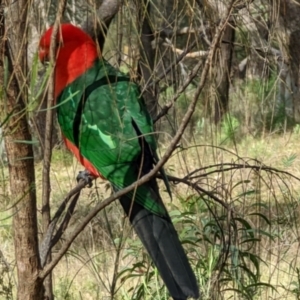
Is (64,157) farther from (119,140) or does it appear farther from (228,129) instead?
(228,129)

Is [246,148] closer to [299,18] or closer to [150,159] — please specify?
[299,18]

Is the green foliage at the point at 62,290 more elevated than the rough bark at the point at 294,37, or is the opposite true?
the rough bark at the point at 294,37

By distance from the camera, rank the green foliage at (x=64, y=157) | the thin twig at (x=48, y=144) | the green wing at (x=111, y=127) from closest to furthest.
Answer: the thin twig at (x=48, y=144) → the green wing at (x=111, y=127) → the green foliage at (x=64, y=157)

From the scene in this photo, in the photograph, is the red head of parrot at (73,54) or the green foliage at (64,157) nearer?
the red head of parrot at (73,54)

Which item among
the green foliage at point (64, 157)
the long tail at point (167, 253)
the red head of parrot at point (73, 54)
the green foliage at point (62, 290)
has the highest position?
the green foliage at point (64, 157)

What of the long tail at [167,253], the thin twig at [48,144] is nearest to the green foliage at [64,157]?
the long tail at [167,253]

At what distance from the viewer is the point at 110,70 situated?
1.95 meters

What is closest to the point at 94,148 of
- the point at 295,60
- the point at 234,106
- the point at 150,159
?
the point at 150,159

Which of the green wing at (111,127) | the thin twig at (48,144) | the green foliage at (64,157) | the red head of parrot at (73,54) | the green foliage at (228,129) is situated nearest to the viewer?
the thin twig at (48,144)

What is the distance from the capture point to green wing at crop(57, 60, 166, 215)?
1.97 m

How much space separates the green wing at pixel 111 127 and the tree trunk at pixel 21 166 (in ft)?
1.20

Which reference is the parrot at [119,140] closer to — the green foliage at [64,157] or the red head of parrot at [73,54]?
the red head of parrot at [73,54]

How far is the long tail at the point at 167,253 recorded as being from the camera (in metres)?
1.79

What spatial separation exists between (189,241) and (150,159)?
1.03 ft
